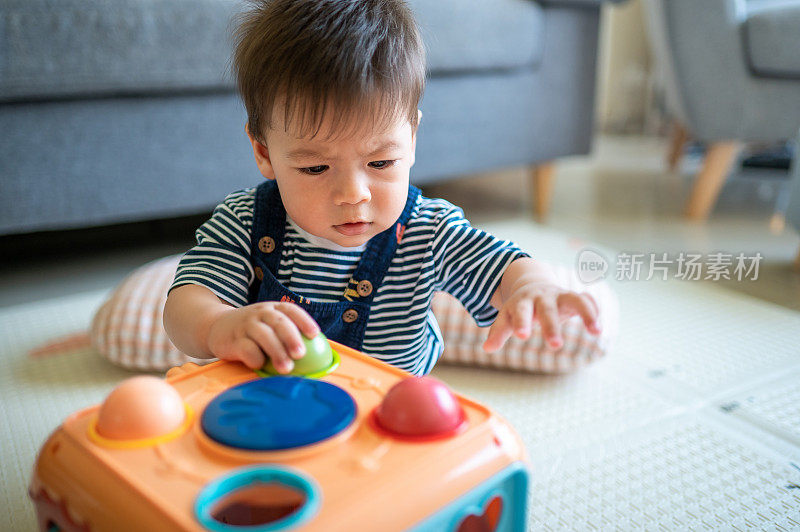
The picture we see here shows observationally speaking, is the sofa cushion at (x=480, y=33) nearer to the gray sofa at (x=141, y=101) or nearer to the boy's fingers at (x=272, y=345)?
the gray sofa at (x=141, y=101)

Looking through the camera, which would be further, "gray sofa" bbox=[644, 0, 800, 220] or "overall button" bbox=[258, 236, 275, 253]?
"gray sofa" bbox=[644, 0, 800, 220]

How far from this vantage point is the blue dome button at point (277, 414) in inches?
15.4

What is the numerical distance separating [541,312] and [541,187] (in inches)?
48.7

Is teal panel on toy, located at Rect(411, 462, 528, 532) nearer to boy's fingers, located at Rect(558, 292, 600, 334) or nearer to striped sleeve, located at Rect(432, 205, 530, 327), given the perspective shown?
boy's fingers, located at Rect(558, 292, 600, 334)

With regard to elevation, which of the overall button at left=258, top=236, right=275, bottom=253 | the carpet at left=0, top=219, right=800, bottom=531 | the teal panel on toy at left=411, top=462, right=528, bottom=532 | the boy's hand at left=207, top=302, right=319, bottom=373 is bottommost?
the carpet at left=0, top=219, right=800, bottom=531

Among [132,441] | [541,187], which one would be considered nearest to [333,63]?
[132,441]

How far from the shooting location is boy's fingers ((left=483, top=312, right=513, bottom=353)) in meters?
0.48

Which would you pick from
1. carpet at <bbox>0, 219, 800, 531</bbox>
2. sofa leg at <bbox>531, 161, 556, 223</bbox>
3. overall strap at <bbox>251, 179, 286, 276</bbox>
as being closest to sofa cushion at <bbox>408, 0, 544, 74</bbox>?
sofa leg at <bbox>531, 161, 556, 223</bbox>

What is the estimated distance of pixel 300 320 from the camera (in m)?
→ 0.49

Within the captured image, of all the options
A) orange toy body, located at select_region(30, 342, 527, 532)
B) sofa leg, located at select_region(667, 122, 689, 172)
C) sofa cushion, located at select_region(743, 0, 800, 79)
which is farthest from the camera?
sofa leg, located at select_region(667, 122, 689, 172)

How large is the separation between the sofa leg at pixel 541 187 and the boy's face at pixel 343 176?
1.13m

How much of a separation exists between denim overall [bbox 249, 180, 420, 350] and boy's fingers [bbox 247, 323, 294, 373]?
0.47 ft

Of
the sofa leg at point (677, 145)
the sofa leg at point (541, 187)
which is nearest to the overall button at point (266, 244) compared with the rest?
the sofa leg at point (541, 187)

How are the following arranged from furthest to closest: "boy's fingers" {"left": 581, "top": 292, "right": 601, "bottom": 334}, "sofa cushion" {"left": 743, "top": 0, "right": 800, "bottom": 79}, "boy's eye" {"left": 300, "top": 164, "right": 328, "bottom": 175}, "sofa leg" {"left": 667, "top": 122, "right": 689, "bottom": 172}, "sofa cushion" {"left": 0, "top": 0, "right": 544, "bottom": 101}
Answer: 1. "sofa leg" {"left": 667, "top": 122, "right": 689, "bottom": 172}
2. "sofa cushion" {"left": 743, "top": 0, "right": 800, "bottom": 79}
3. "sofa cushion" {"left": 0, "top": 0, "right": 544, "bottom": 101}
4. "boy's eye" {"left": 300, "top": 164, "right": 328, "bottom": 175}
5. "boy's fingers" {"left": 581, "top": 292, "right": 601, "bottom": 334}
